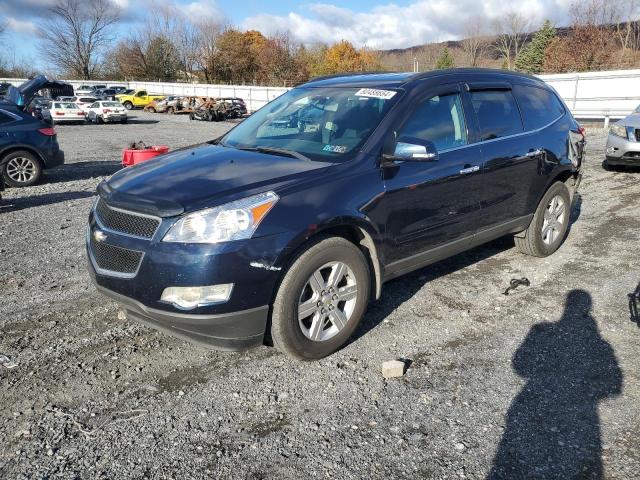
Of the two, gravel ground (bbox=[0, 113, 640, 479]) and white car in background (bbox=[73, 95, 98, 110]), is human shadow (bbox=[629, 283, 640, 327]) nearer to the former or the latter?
gravel ground (bbox=[0, 113, 640, 479])

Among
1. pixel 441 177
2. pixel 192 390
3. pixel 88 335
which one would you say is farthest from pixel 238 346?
pixel 441 177

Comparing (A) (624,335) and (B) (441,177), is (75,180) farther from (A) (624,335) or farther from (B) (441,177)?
(A) (624,335)

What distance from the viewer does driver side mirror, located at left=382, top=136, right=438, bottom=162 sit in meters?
3.68

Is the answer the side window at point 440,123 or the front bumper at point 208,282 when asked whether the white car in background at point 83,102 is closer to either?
the side window at point 440,123

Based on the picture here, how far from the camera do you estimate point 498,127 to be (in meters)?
4.77

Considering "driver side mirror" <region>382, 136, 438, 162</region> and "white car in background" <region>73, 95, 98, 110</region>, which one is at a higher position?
"driver side mirror" <region>382, 136, 438, 162</region>

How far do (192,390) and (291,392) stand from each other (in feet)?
2.00

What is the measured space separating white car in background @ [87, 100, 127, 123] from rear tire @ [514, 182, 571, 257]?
29.3m

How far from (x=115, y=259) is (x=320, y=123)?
187 centimetres

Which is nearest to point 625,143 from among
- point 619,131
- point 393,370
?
point 619,131

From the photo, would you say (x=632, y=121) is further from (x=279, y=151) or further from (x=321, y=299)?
(x=321, y=299)

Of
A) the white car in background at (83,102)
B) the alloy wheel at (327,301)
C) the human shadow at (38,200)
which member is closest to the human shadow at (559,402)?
the alloy wheel at (327,301)

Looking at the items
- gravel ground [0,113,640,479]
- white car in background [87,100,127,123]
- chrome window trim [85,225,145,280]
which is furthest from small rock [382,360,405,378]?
white car in background [87,100,127,123]

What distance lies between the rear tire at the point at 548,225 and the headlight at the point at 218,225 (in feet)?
11.4
